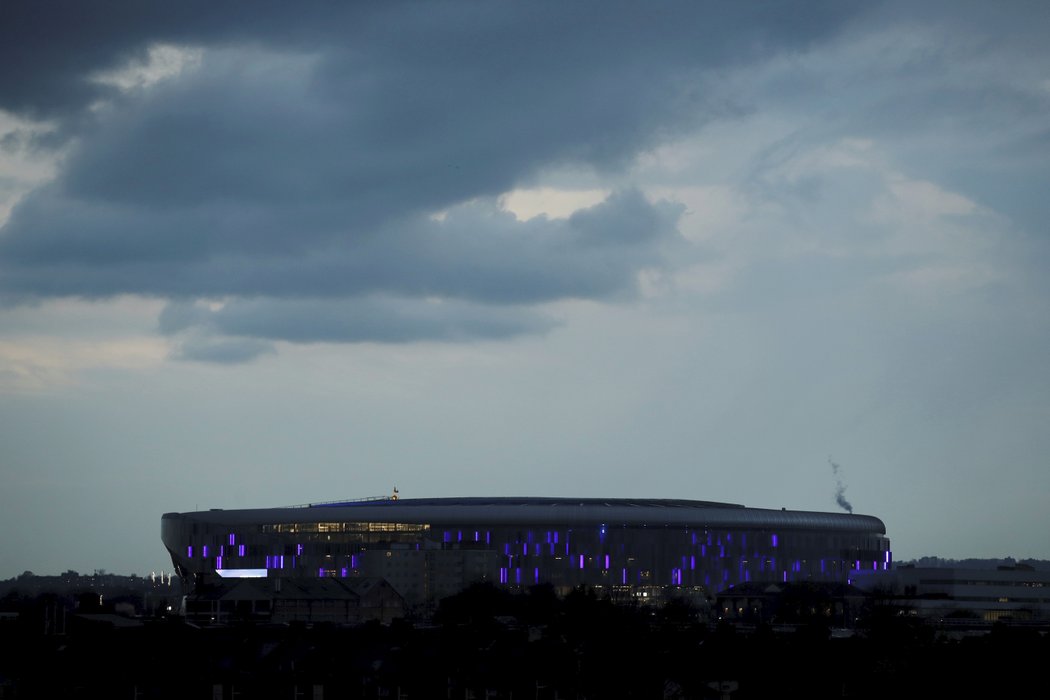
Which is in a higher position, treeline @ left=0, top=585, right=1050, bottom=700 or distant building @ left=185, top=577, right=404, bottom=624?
distant building @ left=185, top=577, right=404, bottom=624

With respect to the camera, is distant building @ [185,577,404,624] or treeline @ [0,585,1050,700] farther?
distant building @ [185,577,404,624]

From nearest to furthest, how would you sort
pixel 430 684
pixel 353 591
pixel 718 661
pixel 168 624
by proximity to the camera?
pixel 430 684 < pixel 718 661 < pixel 168 624 < pixel 353 591

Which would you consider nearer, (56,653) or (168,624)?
(56,653)

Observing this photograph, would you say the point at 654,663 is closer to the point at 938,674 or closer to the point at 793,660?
the point at 793,660

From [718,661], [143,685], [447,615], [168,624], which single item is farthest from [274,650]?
[447,615]

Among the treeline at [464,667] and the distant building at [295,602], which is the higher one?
the distant building at [295,602]

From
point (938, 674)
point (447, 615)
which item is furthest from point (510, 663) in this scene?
point (447, 615)

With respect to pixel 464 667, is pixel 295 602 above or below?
above

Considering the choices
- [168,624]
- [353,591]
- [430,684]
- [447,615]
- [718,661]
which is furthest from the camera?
[353,591]

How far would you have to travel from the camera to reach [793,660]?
103 metres

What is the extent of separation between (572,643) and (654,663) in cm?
1055

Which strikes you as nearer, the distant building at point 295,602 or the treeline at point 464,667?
the treeline at point 464,667

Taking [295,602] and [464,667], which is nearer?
[464,667]

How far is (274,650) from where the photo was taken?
98688mm
